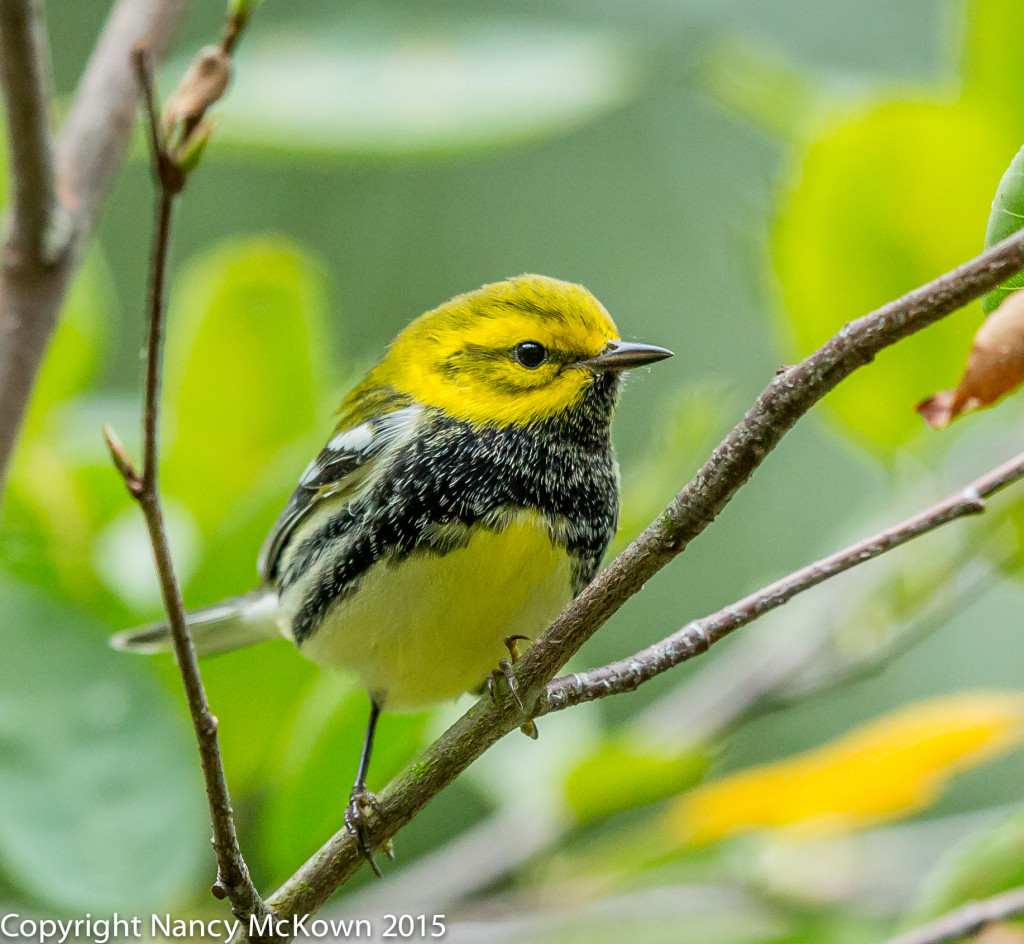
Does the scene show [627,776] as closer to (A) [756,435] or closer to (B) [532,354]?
(B) [532,354]

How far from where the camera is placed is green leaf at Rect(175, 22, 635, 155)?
2.24m

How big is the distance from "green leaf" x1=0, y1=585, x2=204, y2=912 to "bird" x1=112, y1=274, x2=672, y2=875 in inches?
5.9

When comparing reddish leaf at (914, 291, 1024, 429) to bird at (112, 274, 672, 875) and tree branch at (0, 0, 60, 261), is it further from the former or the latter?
tree branch at (0, 0, 60, 261)

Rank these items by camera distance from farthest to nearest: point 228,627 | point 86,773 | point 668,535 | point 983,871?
point 228,627 → point 86,773 → point 983,871 → point 668,535

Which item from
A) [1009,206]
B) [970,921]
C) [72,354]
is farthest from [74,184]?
[970,921]

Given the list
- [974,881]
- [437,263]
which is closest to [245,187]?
[437,263]

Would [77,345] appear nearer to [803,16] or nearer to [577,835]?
[577,835]

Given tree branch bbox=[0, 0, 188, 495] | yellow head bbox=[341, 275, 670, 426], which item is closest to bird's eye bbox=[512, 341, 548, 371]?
yellow head bbox=[341, 275, 670, 426]

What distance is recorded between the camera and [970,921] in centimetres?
136

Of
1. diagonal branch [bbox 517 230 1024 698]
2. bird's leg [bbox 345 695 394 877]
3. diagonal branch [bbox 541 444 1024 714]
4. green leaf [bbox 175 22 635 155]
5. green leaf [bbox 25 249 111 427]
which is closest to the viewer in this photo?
diagonal branch [bbox 517 230 1024 698]

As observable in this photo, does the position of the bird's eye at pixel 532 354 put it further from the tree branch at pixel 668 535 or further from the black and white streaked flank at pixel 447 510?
the tree branch at pixel 668 535

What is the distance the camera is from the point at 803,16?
19.3 ft

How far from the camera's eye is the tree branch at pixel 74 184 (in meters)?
1.65

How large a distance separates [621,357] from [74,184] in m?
0.89
